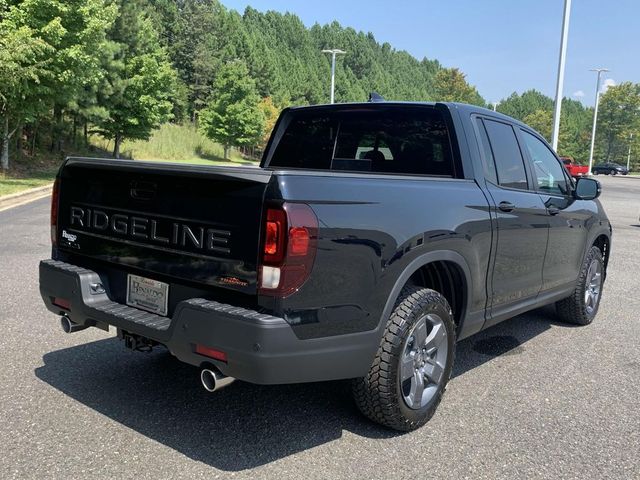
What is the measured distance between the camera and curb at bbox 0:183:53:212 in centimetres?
1452

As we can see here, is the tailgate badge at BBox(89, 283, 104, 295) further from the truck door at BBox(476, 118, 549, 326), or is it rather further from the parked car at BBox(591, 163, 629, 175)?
the parked car at BBox(591, 163, 629, 175)

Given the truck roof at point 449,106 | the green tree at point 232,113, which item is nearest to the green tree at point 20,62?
the truck roof at point 449,106

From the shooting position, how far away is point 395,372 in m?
3.06

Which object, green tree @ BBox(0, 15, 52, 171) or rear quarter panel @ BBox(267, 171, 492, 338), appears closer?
rear quarter panel @ BBox(267, 171, 492, 338)

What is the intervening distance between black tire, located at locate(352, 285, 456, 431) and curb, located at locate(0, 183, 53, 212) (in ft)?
42.5

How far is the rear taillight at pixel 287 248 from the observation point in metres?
2.54

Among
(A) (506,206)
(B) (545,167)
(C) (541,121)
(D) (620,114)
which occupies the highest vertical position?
(D) (620,114)

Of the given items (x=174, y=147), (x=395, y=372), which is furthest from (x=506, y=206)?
(x=174, y=147)

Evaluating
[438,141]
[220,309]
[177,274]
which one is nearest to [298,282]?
[220,309]

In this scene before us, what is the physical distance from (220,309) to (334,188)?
76 cm

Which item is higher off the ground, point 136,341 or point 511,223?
point 511,223

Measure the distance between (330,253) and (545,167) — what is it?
9.51ft

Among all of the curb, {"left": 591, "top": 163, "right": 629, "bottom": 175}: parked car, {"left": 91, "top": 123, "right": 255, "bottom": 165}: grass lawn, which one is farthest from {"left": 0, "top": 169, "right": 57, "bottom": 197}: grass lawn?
{"left": 591, "top": 163, "right": 629, "bottom": 175}: parked car

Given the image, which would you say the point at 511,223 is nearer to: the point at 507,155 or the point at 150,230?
the point at 507,155
